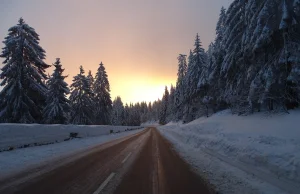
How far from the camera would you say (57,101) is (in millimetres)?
31641

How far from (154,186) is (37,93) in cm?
2169

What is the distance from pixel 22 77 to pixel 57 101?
8393 mm

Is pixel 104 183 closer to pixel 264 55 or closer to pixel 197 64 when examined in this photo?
pixel 264 55

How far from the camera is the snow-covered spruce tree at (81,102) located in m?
43.3

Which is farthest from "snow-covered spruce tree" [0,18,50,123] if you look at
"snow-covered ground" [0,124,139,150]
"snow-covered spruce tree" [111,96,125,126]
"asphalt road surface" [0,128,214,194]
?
"snow-covered spruce tree" [111,96,125,126]

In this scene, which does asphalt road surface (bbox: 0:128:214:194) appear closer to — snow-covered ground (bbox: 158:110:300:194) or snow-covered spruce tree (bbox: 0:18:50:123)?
snow-covered ground (bbox: 158:110:300:194)

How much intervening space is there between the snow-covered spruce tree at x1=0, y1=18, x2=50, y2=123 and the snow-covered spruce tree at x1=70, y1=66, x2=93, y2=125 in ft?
60.7

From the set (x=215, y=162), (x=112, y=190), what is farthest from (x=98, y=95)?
(x=112, y=190)

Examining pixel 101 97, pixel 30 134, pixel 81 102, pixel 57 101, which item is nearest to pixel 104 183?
pixel 30 134

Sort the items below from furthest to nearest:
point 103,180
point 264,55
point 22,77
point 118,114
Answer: point 118,114 → point 22,77 → point 264,55 → point 103,180

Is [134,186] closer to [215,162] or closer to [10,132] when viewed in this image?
[215,162]

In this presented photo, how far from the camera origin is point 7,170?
7.52m

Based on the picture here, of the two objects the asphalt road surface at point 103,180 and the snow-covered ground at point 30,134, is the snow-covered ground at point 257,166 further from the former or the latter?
the snow-covered ground at point 30,134

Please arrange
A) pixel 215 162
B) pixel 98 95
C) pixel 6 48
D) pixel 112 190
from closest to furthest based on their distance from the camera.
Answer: pixel 112 190
pixel 215 162
pixel 6 48
pixel 98 95
